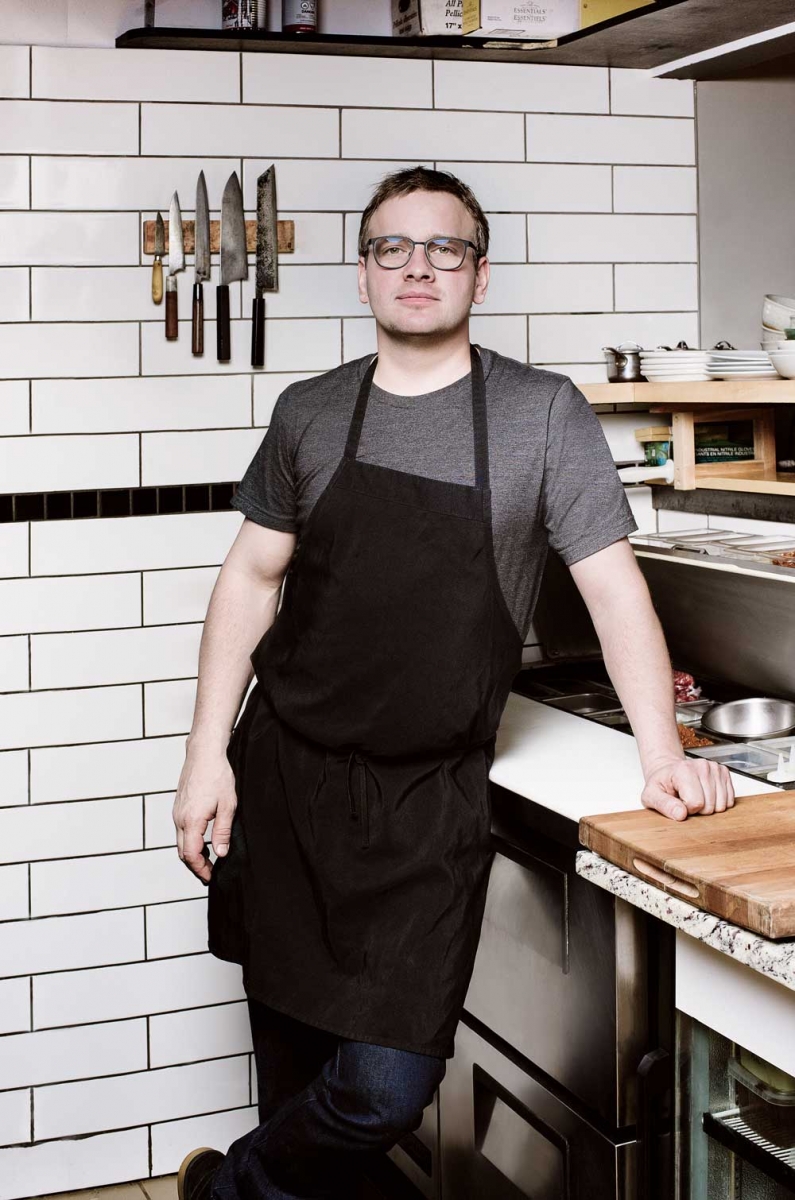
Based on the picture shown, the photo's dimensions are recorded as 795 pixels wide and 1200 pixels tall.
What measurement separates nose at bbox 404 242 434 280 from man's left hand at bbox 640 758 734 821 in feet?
2.51

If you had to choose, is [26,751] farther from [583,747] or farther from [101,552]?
[583,747]

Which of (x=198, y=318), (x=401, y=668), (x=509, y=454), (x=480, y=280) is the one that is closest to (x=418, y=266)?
(x=480, y=280)

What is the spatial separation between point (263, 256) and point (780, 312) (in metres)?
1.00

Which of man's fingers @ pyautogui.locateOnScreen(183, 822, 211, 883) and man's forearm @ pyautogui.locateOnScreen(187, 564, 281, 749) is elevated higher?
man's forearm @ pyautogui.locateOnScreen(187, 564, 281, 749)

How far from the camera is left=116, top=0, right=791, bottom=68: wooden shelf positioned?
2.41 metres

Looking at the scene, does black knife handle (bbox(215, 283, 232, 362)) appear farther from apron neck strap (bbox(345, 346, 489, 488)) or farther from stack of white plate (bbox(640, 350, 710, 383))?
stack of white plate (bbox(640, 350, 710, 383))

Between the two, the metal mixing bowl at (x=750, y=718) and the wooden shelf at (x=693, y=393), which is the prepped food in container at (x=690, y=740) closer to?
the metal mixing bowl at (x=750, y=718)

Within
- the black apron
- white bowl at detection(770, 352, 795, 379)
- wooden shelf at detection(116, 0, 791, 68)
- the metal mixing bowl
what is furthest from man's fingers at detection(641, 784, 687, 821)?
wooden shelf at detection(116, 0, 791, 68)

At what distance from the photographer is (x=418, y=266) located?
1849 millimetres

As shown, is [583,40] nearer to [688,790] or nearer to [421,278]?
[421,278]

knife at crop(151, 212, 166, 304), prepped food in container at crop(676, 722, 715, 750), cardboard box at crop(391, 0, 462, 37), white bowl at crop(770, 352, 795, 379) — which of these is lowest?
prepped food in container at crop(676, 722, 715, 750)

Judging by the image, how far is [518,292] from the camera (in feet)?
8.96

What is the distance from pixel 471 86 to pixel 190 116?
1.90 feet

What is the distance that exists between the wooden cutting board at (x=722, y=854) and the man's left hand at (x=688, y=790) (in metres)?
0.01
